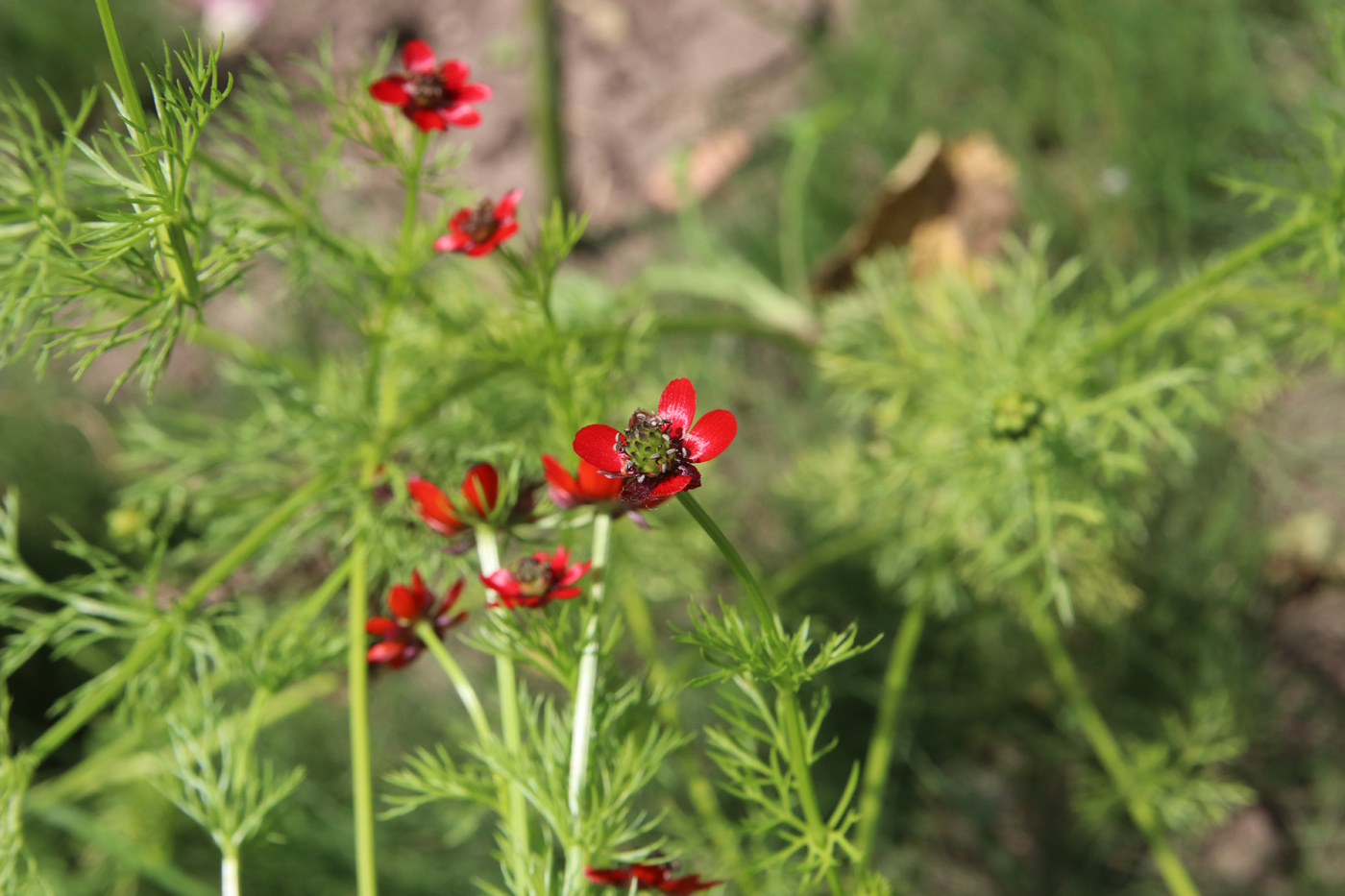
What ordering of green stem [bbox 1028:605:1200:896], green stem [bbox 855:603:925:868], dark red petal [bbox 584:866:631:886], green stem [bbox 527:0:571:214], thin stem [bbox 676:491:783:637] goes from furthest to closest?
green stem [bbox 527:0:571:214]
green stem [bbox 1028:605:1200:896]
green stem [bbox 855:603:925:868]
dark red petal [bbox 584:866:631:886]
thin stem [bbox 676:491:783:637]

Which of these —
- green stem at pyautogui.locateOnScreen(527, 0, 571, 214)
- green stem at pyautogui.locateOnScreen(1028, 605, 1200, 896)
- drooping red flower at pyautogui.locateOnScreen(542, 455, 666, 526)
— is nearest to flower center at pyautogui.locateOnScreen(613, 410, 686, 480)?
drooping red flower at pyautogui.locateOnScreen(542, 455, 666, 526)

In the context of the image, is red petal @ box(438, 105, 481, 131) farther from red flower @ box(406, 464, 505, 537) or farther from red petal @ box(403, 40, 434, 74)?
red flower @ box(406, 464, 505, 537)

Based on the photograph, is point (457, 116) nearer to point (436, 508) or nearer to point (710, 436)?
point (436, 508)

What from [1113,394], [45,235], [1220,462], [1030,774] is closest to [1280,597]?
[1220,462]

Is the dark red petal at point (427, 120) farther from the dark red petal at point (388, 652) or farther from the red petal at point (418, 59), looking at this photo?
the dark red petal at point (388, 652)

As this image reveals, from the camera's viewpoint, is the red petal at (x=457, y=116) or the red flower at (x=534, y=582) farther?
the red petal at (x=457, y=116)

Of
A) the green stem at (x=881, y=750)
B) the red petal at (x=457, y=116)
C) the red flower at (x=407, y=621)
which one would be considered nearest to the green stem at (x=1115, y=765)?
the green stem at (x=881, y=750)
